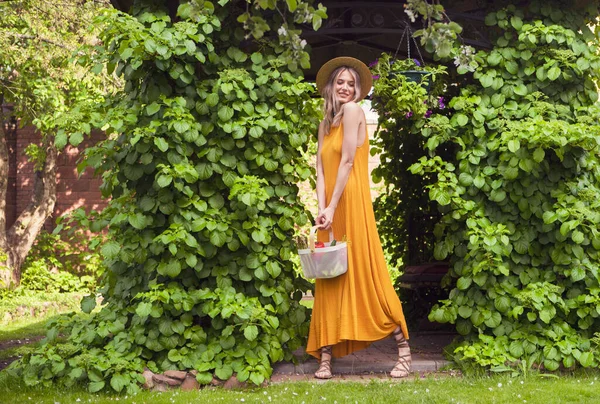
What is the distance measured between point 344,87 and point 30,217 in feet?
30.2

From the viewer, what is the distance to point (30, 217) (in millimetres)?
13875

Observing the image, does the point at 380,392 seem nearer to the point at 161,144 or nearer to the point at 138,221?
the point at 138,221

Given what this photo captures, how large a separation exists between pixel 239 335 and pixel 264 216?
0.89m

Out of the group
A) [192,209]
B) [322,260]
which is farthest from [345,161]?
[192,209]

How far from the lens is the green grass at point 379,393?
5.19m

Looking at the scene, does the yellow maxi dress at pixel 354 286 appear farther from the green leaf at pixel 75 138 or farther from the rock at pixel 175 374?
the green leaf at pixel 75 138

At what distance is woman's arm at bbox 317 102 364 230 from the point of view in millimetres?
5941

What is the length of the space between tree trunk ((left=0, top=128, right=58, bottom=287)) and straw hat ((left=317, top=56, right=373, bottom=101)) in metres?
8.20

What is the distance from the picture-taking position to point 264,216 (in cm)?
611

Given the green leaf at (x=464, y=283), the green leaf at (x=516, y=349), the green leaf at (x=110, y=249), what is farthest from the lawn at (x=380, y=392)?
the green leaf at (x=110, y=249)

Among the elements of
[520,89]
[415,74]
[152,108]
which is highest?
[415,74]

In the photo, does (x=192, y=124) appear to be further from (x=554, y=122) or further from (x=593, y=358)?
(x=593, y=358)

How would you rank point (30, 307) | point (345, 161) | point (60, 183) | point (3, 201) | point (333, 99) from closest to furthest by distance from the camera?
point (345, 161) < point (333, 99) < point (30, 307) < point (3, 201) < point (60, 183)

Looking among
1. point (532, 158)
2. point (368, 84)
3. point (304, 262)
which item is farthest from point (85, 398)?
point (532, 158)
